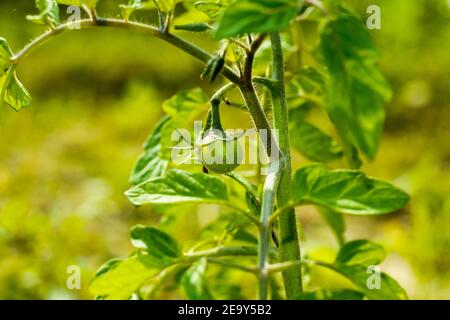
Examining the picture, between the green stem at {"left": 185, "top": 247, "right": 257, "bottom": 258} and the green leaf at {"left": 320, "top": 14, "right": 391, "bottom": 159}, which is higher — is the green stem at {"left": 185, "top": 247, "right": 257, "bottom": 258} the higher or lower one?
the lower one

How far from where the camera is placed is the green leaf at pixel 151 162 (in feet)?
2.71

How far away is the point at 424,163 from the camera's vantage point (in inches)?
68.4

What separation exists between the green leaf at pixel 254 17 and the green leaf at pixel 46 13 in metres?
0.18

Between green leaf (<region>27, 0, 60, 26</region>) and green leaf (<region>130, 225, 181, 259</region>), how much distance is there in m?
0.20

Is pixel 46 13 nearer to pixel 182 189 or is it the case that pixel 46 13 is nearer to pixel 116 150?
pixel 182 189

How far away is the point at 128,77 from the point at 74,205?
120 centimetres

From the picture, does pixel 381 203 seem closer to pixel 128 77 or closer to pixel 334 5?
pixel 334 5

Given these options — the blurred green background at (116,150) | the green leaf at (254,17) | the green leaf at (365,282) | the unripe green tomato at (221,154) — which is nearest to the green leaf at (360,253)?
the green leaf at (365,282)

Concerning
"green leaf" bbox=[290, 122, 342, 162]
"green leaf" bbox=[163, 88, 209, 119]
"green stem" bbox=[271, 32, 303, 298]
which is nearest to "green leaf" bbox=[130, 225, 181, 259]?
"green stem" bbox=[271, 32, 303, 298]

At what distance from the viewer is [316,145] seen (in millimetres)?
927

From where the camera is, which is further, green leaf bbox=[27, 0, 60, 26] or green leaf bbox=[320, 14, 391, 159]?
green leaf bbox=[27, 0, 60, 26]

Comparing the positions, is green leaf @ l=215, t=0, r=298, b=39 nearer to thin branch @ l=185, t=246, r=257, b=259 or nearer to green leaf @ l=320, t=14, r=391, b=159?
green leaf @ l=320, t=14, r=391, b=159

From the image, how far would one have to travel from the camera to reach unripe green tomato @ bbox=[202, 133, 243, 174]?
634 millimetres

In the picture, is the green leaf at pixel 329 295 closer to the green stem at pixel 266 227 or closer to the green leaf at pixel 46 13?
the green stem at pixel 266 227
